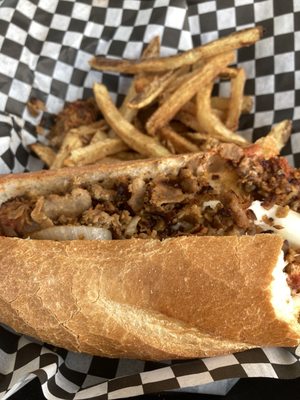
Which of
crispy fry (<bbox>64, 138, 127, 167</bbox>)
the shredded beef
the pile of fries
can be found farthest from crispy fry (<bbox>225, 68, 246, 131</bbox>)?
the shredded beef

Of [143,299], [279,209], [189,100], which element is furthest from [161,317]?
[189,100]

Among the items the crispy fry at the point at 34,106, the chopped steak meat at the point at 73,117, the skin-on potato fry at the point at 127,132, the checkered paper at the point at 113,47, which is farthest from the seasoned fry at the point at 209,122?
the crispy fry at the point at 34,106

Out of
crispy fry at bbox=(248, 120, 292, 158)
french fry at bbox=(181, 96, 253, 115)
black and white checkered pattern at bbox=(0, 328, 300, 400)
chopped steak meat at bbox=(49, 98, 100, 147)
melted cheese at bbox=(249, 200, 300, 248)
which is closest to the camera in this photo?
black and white checkered pattern at bbox=(0, 328, 300, 400)

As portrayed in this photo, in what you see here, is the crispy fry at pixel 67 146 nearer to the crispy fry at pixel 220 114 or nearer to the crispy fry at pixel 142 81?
the crispy fry at pixel 142 81

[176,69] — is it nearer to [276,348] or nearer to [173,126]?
[173,126]

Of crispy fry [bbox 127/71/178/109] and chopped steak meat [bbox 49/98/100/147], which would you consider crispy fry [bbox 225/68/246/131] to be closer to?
crispy fry [bbox 127/71/178/109]

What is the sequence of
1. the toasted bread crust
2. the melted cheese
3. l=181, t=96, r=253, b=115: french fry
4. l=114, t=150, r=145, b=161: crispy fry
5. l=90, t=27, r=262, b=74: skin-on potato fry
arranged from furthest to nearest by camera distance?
l=181, t=96, r=253, b=115: french fry
l=114, t=150, r=145, b=161: crispy fry
l=90, t=27, r=262, b=74: skin-on potato fry
the melted cheese
the toasted bread crust
